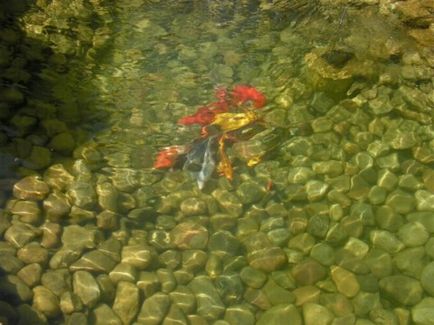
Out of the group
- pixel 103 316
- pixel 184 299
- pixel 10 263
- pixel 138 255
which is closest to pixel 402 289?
pixel 184 299

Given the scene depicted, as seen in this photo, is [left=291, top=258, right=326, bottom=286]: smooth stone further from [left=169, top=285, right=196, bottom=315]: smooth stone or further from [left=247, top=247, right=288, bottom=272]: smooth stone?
[left=169, top=285, right=196, bottom=315]: smooth stone

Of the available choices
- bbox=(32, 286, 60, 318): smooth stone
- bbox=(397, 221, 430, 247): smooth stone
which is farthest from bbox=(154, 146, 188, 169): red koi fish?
bbox=(397, 221, 430, 247): smooth stone

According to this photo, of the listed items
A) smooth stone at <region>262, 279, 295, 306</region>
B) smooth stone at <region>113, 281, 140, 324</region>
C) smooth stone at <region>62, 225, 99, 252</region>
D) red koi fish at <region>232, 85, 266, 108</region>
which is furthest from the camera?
red koi fish at <region>232, 85, 266, 108</region>

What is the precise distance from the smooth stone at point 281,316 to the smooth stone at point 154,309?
2.27ft

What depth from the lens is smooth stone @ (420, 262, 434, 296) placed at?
3924mm

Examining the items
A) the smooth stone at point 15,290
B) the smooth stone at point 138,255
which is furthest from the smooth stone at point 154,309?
the smooth stone at point 15,290

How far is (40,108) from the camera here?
4.95 metres

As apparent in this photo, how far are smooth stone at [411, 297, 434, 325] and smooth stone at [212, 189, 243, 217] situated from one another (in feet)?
5.16

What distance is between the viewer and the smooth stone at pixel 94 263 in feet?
12.6

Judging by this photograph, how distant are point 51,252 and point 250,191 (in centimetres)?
174

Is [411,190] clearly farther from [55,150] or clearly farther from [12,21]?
[12,21]

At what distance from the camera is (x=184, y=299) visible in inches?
150

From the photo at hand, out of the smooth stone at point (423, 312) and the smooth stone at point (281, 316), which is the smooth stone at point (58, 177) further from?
the smooth stone at point (423, 312)

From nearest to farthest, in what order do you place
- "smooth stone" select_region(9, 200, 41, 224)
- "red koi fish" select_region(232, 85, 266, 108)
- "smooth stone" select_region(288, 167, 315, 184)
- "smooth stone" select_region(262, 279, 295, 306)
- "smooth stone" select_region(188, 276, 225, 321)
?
"smooth stone" select_region(188, 276, 225, 321), "smooth stone" select_region(262, 279, 295, 306), "smooth stone" select_region(9, 200, 41, 224), "smooth stone" select_region(288, 167, 315, 184), "red koi fish" select_region(232, 85, 266, 108)
